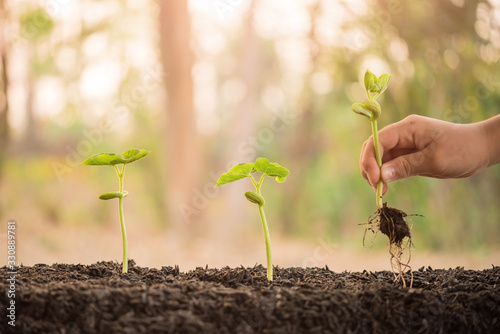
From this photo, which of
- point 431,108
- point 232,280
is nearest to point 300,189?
point 431,108

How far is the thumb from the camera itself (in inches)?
35.3

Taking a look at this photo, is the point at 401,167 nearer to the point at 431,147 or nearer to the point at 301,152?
the point at 431,147

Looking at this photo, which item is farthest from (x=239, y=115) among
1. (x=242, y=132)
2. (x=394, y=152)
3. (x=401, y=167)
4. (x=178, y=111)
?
Result: (x=401, y=167)

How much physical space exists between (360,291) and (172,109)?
2037 mm

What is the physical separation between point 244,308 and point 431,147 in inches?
20.1

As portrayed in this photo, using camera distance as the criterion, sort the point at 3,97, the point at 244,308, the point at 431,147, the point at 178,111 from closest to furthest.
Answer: the point at 244,308
the point at 431,147
the point at 3,97
the point at 178,111

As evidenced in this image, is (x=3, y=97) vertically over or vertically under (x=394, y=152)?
over

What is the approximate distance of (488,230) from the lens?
2.64 m

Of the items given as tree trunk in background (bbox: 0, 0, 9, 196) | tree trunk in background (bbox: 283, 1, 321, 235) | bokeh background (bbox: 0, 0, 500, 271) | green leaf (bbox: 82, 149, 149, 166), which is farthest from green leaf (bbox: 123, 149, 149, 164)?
tree trunk in background (bbox: 283, 1, 321, 235)

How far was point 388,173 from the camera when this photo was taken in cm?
90

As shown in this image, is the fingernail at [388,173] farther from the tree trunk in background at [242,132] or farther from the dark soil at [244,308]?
the tree trunk in background at [242,132]

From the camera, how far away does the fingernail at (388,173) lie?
89cm

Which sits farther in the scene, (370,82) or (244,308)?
(370,82)

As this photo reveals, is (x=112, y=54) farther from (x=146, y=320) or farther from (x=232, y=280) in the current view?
(x=146, y=320)
